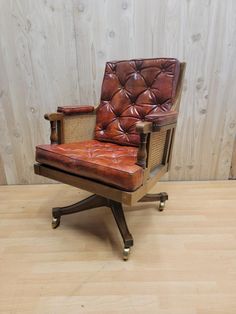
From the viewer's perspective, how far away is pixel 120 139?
140 centimetres

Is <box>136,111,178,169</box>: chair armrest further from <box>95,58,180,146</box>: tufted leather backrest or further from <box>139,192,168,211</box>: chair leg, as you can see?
<box>139,192,168,211</box>: chair leg

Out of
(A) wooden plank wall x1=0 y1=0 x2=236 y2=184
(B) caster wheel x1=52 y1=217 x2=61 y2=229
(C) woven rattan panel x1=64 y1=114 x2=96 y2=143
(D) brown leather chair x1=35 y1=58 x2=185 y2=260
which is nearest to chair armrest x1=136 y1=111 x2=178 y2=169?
(D) brown leather chair x1=35 y1=58 x2=185 y2=260

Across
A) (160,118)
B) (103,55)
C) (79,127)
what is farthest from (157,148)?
(103,55)

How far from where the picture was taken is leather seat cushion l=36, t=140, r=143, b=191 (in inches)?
36.2

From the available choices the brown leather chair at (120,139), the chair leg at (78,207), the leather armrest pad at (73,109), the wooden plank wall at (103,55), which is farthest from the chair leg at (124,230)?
the wooden plank wall at (103,55)

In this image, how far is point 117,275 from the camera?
103 cm

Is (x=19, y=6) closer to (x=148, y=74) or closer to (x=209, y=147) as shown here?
(x=148, y=74)

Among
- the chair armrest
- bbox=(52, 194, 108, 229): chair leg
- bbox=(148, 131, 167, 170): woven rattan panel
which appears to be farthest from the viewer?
bbox=(52, 194, 108, 229): chair leg

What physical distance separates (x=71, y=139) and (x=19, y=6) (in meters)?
1.01

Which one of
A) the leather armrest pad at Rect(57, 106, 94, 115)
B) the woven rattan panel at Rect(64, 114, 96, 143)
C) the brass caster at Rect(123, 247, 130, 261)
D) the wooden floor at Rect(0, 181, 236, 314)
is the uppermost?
the leather armrest pad at Rect(57, 106, 94, 115)

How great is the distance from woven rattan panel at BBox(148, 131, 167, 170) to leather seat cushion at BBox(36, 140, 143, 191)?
9 cm

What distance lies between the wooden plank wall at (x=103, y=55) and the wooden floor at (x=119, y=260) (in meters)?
0.53

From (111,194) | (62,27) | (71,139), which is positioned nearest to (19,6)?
(62,27)

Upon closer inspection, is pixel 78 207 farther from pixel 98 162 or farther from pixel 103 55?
pixel 103 55
